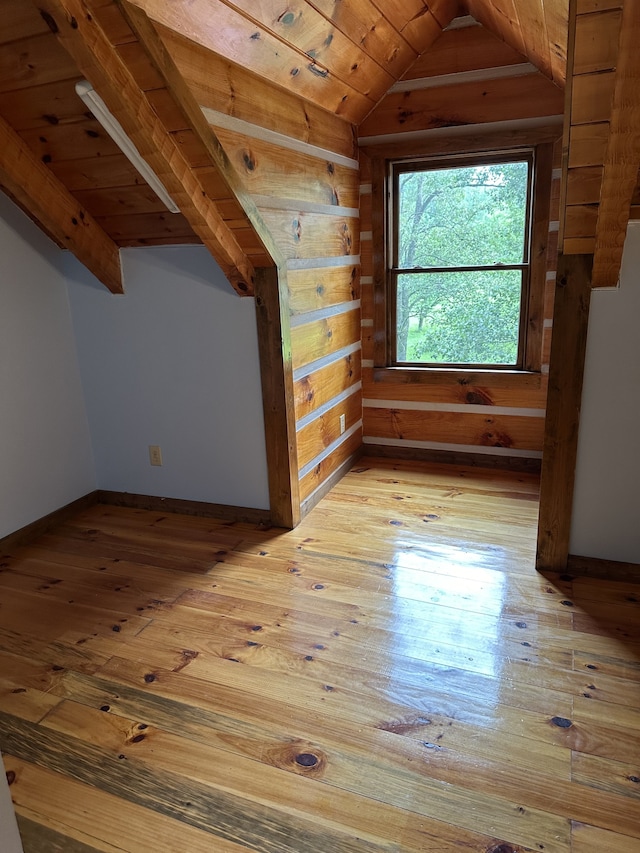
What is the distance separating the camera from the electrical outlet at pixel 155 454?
323 centimetres

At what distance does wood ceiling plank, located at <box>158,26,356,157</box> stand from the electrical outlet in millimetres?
1761

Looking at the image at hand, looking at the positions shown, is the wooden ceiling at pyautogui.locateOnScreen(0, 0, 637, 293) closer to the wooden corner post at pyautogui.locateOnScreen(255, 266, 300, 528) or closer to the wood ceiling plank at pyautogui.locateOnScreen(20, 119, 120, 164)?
the wood ceiling plank at pyautogui.locateOnScreen(20, 119, 120, 164)

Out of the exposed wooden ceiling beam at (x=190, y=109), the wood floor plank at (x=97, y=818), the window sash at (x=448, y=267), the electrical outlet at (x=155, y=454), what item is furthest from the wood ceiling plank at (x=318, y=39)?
the wood floor plank at (x=97, y=818)

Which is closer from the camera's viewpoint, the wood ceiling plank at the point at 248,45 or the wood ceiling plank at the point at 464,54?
the wood ceiling plank at the point at 248,45

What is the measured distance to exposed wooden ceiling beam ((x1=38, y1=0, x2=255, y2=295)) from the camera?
62.9 inches

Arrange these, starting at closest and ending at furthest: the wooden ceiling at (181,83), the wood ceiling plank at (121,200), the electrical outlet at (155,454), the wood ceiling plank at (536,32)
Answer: the wooden ceiling at (181,83), the wood ceiling plank at (536,32), the wood ceiling plank at (121,200), the electrical outlet at (155,454)

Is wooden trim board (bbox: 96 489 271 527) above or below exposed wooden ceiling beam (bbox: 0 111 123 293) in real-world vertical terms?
below

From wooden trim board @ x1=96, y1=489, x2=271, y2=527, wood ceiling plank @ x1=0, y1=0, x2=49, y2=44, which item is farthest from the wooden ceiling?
wooden trim board @ x1=96, y1=489, x2=271, y2=527

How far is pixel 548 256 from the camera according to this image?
329 centimetres

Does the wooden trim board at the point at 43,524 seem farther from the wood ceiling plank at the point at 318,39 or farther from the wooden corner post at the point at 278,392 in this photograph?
the wood ceiling plank at the point at 318,39

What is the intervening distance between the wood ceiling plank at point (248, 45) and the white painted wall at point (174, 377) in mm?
869

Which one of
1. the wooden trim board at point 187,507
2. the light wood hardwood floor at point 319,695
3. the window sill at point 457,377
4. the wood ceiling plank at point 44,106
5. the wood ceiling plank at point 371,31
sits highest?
the wood ceiling plank at point 371,31

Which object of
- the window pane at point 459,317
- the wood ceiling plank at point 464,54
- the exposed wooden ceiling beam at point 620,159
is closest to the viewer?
the exposed wooden ceiling beam at point 620,159

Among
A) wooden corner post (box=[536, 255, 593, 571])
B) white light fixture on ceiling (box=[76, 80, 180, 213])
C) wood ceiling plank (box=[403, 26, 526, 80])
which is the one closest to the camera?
white light fixture on ceiling (box=[76, 80, 180, 213])
